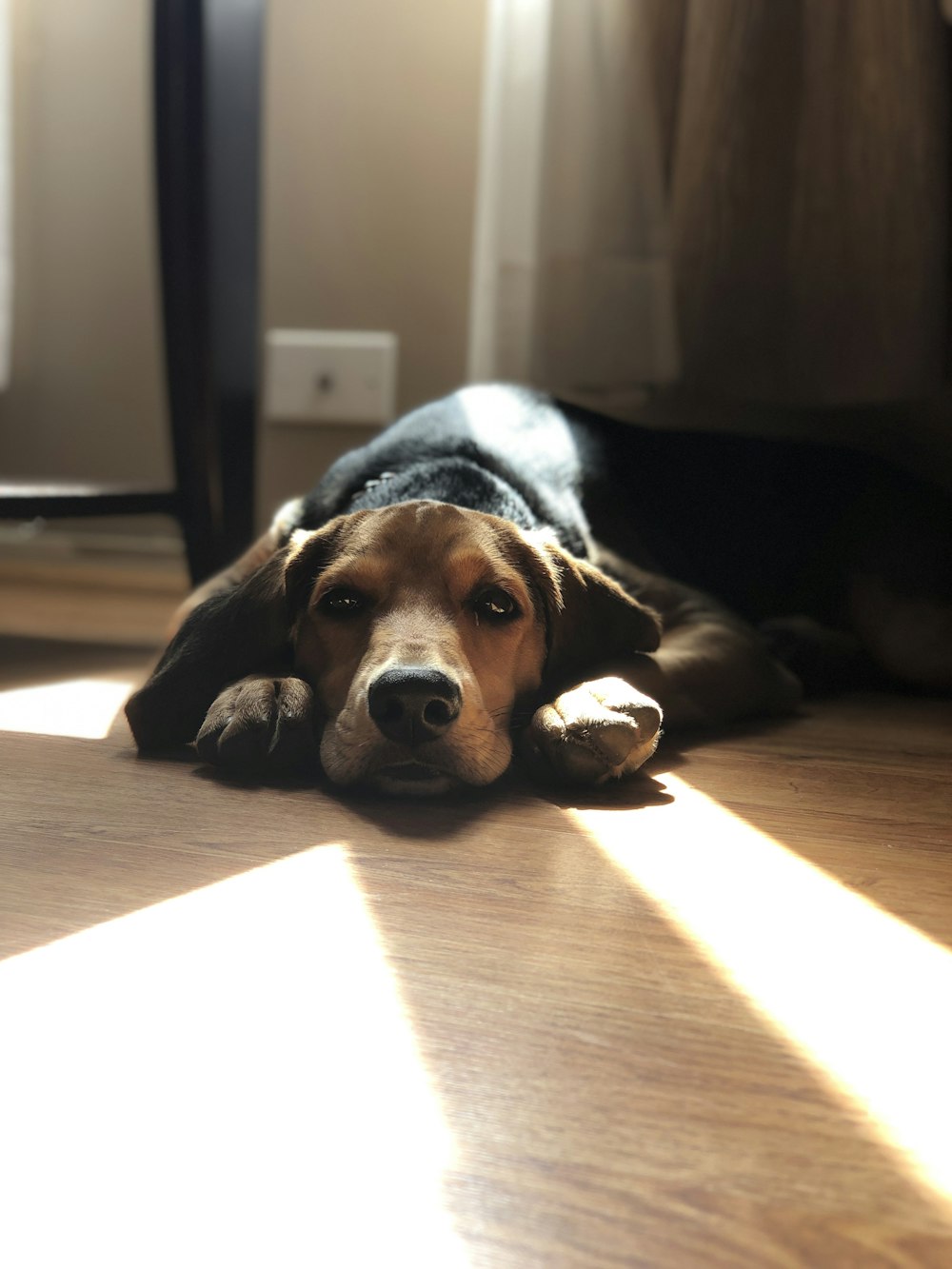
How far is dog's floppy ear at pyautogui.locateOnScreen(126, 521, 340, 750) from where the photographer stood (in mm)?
1920

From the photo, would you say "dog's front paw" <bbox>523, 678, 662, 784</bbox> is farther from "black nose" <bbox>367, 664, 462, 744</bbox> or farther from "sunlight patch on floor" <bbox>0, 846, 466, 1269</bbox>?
"sunlight patch on floor" <bbox>0, 846, 466, 1269</bbox>

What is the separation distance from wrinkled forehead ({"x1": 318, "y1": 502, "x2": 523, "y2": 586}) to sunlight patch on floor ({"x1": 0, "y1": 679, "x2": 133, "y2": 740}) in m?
0.59

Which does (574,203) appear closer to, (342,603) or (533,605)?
(533,605)

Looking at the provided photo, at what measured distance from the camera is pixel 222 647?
6.33 feet

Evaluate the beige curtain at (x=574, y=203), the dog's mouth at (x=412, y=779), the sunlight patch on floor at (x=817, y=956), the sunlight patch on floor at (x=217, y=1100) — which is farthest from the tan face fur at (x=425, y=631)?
the beige curtain at (x=574, y=203)

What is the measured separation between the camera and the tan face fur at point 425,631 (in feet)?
5.63

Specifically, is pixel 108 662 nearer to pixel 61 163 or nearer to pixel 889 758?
pixel 889 758

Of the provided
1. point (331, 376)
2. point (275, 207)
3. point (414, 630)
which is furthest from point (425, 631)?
point (275, 207)

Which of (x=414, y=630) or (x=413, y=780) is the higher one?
(x=414, y=630)

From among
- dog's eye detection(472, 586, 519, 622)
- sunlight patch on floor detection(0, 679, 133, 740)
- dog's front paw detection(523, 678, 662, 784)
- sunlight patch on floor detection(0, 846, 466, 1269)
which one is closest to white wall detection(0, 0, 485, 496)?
sunlight patch on floor detection(0, 679, 133, 740)

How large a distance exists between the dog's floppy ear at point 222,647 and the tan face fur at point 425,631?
21mm

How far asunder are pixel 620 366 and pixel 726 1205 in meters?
2.68

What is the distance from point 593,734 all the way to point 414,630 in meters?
0.31

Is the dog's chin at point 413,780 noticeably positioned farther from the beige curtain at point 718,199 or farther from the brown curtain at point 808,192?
the brown curtain at point 808,192
